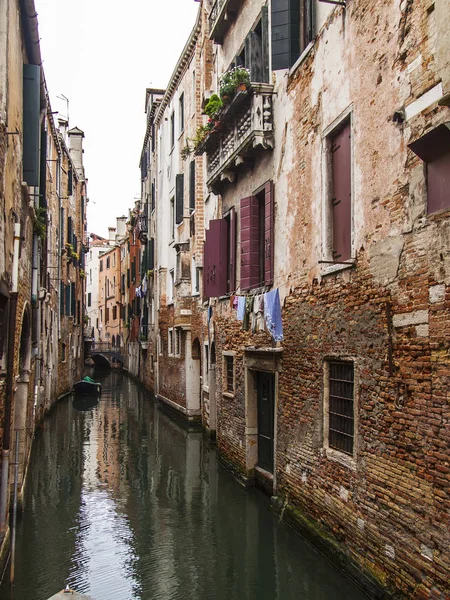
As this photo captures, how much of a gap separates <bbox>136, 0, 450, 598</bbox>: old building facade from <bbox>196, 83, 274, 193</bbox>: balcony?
4 cm

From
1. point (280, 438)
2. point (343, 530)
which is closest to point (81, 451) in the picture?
point (280, 438)

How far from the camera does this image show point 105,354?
50188mm

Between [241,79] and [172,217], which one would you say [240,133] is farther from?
[172,217]

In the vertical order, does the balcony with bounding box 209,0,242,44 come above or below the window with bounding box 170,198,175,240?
above

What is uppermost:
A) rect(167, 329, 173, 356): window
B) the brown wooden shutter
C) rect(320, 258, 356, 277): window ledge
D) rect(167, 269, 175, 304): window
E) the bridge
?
rect(167, 269, 175, 304): window

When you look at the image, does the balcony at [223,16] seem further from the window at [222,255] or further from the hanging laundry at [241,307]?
the hanging laundry at [241,307]

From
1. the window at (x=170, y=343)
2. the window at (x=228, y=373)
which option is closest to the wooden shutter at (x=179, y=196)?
the window at (x=170, y=343)

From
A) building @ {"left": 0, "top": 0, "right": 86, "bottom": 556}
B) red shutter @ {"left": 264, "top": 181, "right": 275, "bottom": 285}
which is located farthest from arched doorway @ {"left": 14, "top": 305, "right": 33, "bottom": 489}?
red shutter @ {"left": 264, "top": 181, "right": 275, "bottom": 285}

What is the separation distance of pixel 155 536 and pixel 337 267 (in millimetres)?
→ 4591

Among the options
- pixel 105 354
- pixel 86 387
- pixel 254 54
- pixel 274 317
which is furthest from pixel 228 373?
pixel 105 354

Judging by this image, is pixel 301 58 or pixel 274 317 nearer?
pixel 301 58

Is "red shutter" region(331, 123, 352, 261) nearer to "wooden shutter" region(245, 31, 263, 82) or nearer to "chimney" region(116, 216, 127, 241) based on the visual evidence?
"wooden shutter" region(245, 31, 263, 82)

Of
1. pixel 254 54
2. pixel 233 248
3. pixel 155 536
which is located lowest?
pixel 155 536

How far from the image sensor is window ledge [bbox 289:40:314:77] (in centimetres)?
891
